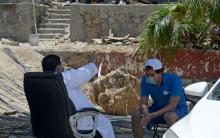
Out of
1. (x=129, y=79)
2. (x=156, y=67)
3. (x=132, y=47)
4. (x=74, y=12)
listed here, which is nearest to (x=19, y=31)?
(x=74, y=12)

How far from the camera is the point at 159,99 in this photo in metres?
7.64

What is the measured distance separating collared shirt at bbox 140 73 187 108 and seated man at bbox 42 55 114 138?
1015mm

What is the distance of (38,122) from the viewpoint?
6723 mm

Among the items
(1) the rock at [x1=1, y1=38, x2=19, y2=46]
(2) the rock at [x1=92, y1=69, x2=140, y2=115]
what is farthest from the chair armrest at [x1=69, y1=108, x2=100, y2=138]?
(1) the rock at [x1=1, y1=38, x2=19, y2=46]

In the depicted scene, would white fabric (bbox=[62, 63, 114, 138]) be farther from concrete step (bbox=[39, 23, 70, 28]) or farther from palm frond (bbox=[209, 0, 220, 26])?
concrete step (bbox=[39, 23, 70, 28])

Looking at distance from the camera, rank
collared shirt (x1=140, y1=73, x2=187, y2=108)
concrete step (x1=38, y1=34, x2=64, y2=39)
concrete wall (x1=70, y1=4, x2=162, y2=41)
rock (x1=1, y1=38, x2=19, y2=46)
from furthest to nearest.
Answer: concrete step (x1=38, y1=34, x2=64, y2=39) < rock (x1=1, y1=38, x2=19, y2=46) < concrete wall (x1=70, y1=4, x2=162, y2=41) < collared shirt (x1=140, y1=73, x2=187, y2=108)

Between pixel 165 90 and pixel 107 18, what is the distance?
511 inches

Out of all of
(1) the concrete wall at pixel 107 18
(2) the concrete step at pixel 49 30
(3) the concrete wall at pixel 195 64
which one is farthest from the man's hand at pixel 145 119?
(2) the concrete step at pixel 49 30

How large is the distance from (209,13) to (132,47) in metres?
3.41

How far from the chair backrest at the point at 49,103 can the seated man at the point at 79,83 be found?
0.16m

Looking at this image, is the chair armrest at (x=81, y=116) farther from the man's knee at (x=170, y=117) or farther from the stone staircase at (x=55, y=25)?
the stone staircase at (x=55, y=25)

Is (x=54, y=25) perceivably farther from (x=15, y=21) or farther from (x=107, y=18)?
(x=107, y=18)

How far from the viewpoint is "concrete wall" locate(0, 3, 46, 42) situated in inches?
854

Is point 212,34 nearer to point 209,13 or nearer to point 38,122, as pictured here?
point 209,13
